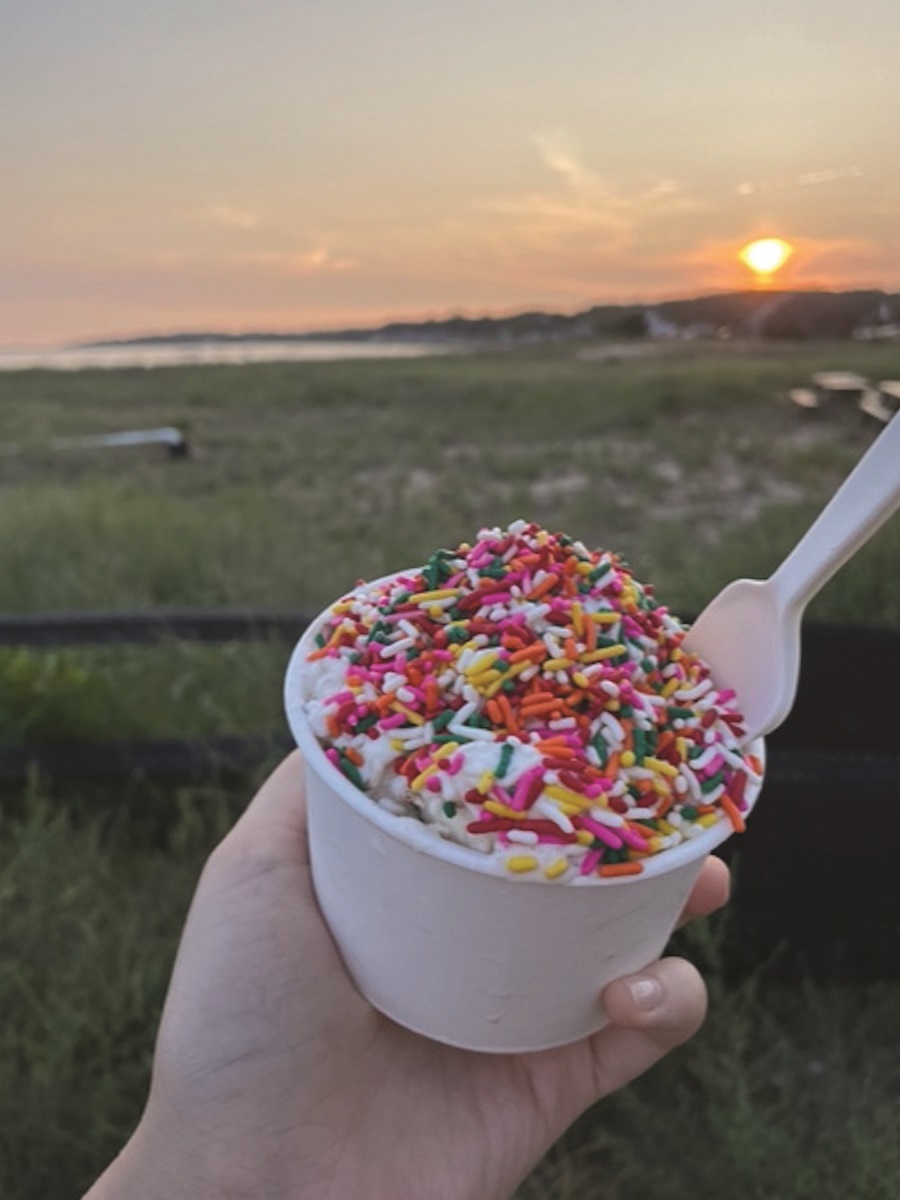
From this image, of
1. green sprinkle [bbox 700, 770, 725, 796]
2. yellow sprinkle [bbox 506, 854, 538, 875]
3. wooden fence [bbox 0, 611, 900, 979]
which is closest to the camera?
yellow sprinkle [bbox 506, 854, 538, 875]

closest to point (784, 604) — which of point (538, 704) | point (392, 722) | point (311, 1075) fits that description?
point (538, 704)

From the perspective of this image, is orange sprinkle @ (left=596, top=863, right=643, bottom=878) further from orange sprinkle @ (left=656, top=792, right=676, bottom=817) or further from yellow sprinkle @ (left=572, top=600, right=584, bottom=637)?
yellow sprinkle @ (left=572, top=600, right=584, bottom=637)

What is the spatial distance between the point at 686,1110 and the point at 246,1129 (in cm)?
84

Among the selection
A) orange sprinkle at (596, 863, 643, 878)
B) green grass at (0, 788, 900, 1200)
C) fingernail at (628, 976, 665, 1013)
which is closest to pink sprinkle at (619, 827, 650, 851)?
orange sprinkle at (596, 863, 643, 878)

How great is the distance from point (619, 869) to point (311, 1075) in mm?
400

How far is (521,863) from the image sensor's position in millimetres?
869

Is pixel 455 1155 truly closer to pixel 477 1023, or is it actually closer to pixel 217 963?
pixel 477 1023

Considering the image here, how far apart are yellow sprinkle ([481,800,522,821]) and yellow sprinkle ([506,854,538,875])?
0.03 m

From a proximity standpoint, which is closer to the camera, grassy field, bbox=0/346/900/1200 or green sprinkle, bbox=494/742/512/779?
green sprinkle, bbox=494/742/512/779

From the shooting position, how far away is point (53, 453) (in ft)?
21.6

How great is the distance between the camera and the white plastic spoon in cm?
97

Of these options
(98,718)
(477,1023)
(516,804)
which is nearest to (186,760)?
(98,718)

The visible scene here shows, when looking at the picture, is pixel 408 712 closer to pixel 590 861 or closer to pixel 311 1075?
pixel 590 861

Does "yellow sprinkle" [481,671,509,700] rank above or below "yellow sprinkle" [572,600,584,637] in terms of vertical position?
below
